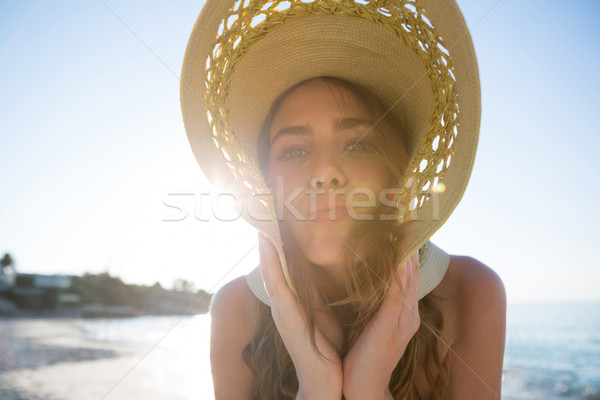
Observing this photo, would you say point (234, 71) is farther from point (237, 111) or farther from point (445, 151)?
point (445, 151)

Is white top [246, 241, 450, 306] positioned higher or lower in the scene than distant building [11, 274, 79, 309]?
higher

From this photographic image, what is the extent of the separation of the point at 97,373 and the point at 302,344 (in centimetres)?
1125

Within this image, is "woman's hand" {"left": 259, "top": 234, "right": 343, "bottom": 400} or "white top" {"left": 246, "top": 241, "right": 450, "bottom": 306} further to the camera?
"white top" {"left": 246, "top": 241, "right": 450, "bottom": 306}

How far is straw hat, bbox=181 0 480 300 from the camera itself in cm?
159

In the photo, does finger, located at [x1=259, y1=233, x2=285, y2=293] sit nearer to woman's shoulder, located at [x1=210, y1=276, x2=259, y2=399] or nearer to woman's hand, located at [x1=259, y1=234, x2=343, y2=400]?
woman's hand, located at [x1=259, y1=234, x2=343, y2=400]

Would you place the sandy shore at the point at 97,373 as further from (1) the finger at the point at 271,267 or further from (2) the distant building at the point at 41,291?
(2) the distant building at the point at 41,291

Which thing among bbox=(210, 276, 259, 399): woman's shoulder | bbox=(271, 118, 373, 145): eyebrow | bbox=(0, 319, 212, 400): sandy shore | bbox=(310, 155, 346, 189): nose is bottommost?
bbox=(0, 319, 212, 400): sandy shore

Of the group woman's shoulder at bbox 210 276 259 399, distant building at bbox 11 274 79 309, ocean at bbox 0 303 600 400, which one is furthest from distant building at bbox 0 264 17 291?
woman's shoulder at bbox 210 276 259 399

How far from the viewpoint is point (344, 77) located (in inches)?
88.4

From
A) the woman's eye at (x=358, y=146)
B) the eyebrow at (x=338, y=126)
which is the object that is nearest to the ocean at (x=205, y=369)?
the eyebrow at (x=338, y=126)

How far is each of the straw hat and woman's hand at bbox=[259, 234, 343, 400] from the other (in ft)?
0.69

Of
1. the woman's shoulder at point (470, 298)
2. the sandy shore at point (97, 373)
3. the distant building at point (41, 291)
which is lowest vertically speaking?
the distant building at point (41, 291)

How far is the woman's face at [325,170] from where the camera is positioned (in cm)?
195

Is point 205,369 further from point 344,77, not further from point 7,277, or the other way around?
point 7,277
